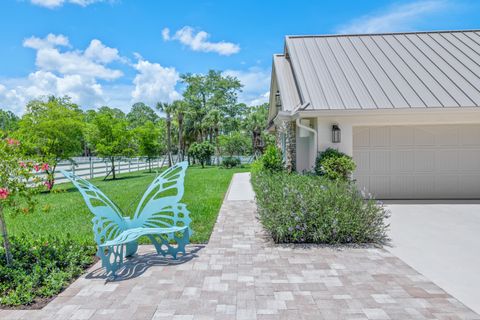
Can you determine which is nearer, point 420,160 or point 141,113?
point 420,160

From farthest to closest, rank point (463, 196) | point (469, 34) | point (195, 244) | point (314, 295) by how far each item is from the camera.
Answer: point (469, 34) < point (463, 196) < point (195, 244) < point (314, 295)

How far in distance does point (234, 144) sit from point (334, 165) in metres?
24.1

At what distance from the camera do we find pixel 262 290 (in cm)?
347

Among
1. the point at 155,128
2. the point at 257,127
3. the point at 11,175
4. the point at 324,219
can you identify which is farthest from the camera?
the point at 257,127

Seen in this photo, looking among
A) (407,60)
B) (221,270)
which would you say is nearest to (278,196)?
(221,270)

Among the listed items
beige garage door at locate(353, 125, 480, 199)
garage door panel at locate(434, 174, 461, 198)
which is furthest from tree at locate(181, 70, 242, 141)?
garage door panel at locate(434, 174, 461, 198)

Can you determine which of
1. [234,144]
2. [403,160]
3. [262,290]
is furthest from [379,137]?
[234,144]

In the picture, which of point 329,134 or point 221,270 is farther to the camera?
point 329,134

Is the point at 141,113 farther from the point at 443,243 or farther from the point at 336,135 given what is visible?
the point at 443,243

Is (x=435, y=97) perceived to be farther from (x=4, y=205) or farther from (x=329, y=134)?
(x=4, y=205)

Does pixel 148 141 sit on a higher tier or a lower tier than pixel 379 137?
higher

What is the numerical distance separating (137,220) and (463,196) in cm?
919

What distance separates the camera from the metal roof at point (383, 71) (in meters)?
8.37

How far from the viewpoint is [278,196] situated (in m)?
5.57
